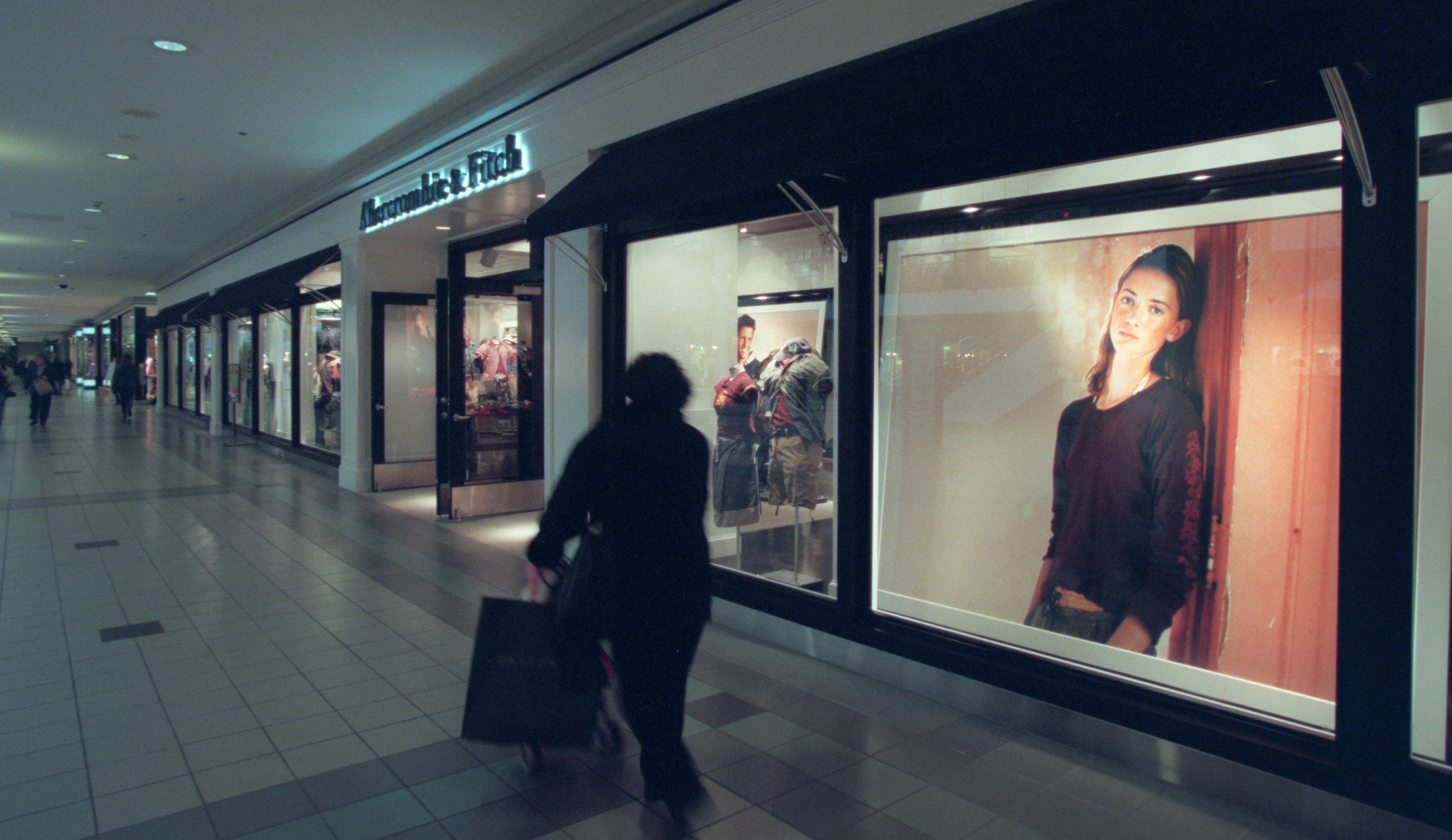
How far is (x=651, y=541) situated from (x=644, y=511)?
4.0 inches

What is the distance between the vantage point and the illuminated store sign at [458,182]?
6730mm

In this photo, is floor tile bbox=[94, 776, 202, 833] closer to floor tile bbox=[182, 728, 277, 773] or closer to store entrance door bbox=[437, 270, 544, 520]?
floor tile bbox=[182, 728, 277, 773]

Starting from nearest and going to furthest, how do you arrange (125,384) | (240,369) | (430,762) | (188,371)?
1. (430,762)
2. (240,369)
3. (125,384)
4. (188,371)

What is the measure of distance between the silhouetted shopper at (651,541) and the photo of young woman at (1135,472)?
1.87 meters

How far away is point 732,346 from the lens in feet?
18.0

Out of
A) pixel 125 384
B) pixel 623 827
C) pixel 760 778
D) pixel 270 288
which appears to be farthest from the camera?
pixel 125 384

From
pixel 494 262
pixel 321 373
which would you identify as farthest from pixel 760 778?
pixel 321 373

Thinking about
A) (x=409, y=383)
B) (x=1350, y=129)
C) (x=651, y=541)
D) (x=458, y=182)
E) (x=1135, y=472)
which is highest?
(x=458, y=182)

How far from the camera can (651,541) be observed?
273 cm

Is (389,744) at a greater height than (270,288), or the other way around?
(270,288)

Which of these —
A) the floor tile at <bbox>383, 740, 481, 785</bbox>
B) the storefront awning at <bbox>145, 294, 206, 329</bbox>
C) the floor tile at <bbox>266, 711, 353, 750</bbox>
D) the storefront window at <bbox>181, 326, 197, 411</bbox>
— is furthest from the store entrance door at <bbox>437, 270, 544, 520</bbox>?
the storefront window at <bbox>181, 326, 197, 411</bbox>

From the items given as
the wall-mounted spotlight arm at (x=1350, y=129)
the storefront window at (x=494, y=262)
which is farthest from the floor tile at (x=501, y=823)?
the storefront window at (x=494, y=262)

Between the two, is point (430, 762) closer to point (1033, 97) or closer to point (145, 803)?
point (145, 803)

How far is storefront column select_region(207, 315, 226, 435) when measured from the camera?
59.3 feet
